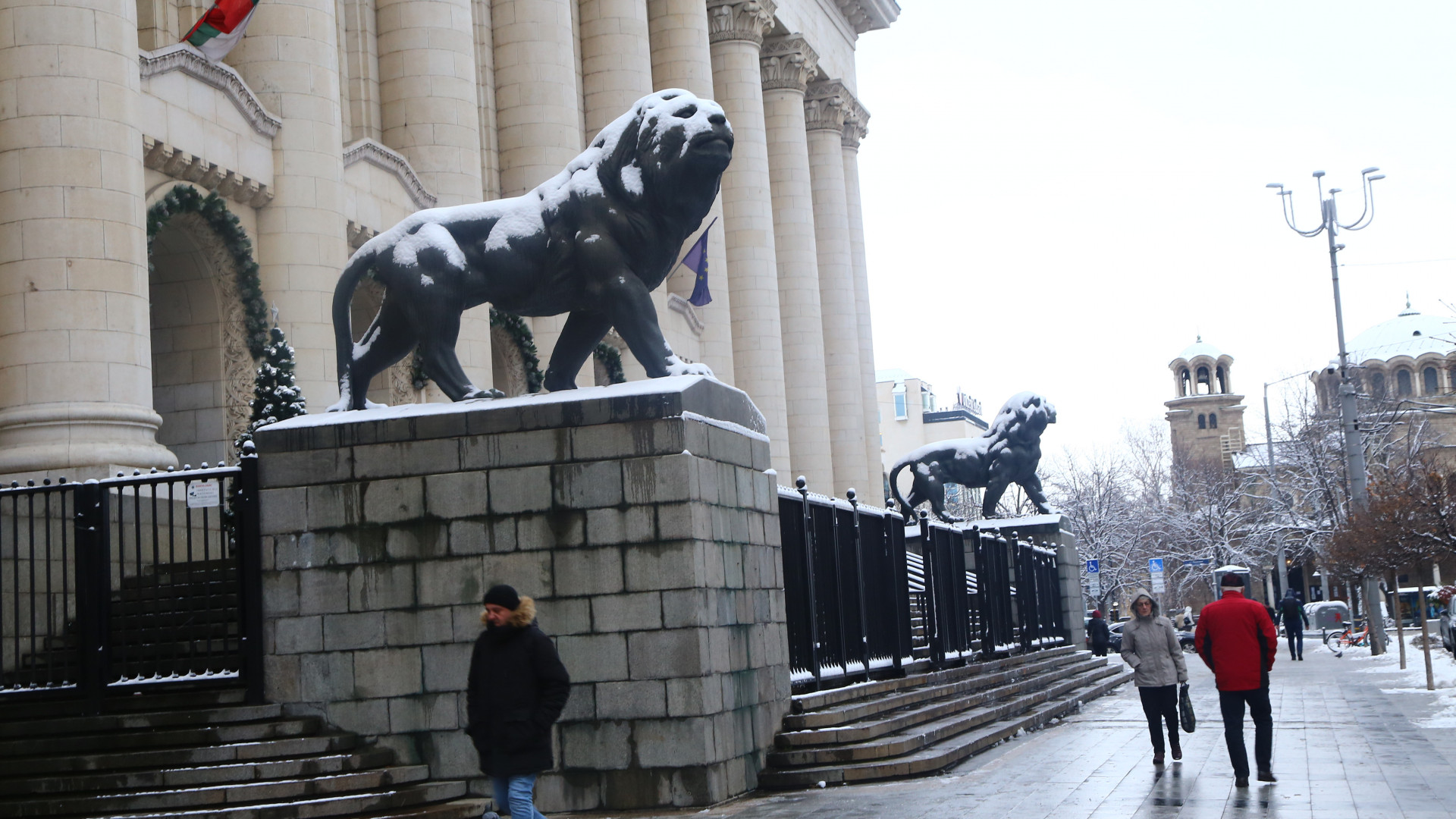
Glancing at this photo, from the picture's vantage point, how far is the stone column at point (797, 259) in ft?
140

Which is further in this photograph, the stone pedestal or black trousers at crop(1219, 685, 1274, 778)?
black trousers at crop(1219, 685, 1274, 778)

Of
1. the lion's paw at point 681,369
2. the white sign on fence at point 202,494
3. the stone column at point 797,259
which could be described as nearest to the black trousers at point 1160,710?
the lion's paw at point 681,369

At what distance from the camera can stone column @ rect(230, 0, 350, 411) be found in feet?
70.8

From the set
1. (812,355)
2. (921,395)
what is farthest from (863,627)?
(921,395)

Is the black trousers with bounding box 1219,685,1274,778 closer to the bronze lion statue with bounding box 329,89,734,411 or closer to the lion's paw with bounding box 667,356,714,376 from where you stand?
the lion's paw with bounding box 667,356,714,376

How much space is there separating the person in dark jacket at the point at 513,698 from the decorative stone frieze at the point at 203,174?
43.3ft

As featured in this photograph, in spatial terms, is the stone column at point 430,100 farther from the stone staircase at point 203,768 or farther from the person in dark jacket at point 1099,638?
the person in dark jacket at point 1099,638

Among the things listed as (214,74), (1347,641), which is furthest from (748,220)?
(1347,641)

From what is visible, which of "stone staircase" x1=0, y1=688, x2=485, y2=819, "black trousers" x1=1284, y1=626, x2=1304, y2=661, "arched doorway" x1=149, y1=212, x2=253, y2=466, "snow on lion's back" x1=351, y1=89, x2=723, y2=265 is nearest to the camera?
"stone staircase" x1=0, y1=688, x2=485, y2=819

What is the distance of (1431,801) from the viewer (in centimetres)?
1024

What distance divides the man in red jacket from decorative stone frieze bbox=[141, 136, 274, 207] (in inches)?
550

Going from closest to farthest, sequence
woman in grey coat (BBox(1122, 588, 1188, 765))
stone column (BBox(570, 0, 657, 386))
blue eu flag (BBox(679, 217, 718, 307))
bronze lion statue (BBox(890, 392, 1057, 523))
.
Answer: woman in grey coat (BBox(1122, 588, 1188, 765)), bronze lion statue (BBox(890, 392, 1057, 523)), stone column (BBox(570, 0, 657, 386)), blue eu flag (BBox(679, 217, 718, 307))

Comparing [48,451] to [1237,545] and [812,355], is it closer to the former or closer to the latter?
[812,355]

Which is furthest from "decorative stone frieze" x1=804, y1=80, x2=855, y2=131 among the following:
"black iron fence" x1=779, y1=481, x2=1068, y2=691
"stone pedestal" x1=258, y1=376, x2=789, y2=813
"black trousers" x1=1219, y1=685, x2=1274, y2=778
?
"black trousers" x1=1219, y1=685, x2=1274, y2=778
